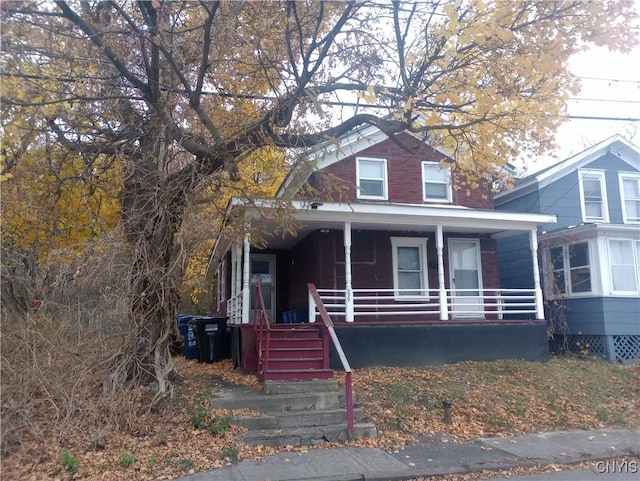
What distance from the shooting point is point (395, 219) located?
1268 centimetres

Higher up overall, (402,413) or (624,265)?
(624,265)

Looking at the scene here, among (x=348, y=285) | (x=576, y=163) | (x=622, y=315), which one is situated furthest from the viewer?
(x=576, y=163)

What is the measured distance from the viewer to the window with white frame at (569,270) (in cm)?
1484

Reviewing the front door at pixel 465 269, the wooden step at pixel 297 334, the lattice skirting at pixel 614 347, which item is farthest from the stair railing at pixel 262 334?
the lattice skirting at pixel 614 347

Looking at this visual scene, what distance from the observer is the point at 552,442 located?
789cm

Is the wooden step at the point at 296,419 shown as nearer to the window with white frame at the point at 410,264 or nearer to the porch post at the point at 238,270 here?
the porch post at the point at 238,270

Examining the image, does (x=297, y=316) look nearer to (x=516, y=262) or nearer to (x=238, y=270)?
(x=238, y=270)

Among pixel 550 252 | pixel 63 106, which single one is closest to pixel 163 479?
pixel 63 106

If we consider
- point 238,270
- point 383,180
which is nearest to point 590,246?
point 383,180

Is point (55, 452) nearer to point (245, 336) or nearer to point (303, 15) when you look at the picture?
point (245, 336)

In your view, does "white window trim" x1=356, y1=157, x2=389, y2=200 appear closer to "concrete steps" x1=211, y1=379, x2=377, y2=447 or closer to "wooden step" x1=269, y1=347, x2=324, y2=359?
"wooden step" x1=269, y1=347, x2=324, y2=359

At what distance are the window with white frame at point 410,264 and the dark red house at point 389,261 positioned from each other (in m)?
0.03

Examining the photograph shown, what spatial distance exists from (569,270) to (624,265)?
1392 mm

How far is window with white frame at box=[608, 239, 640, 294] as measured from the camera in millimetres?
14391
